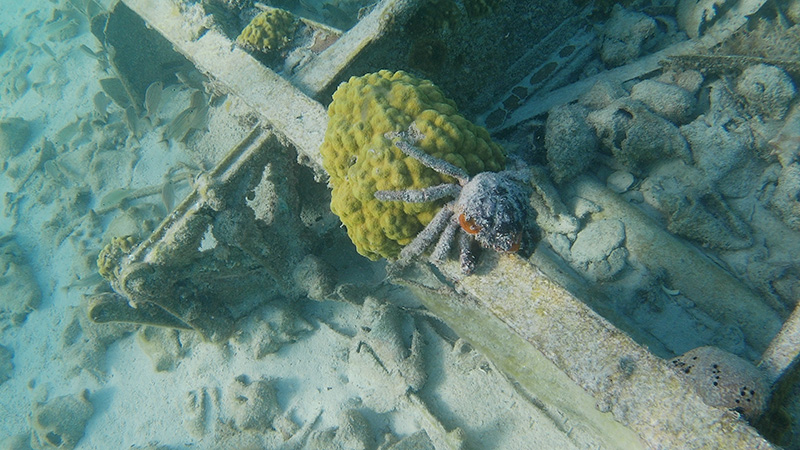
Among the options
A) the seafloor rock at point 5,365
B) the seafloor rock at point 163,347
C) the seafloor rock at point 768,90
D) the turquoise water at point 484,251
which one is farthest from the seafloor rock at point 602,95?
the seafloor rock at point 5,365

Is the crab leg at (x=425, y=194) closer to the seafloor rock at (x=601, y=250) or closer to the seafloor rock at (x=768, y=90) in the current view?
the seafloor rock at (x=601, y=250)

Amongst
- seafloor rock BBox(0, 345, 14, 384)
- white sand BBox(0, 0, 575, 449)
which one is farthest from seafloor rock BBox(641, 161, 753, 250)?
seafloor rock BBox(0, 345, 14, 384)

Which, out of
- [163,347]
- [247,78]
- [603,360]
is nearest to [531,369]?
[603,360]

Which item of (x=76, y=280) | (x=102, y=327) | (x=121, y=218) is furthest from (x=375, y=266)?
(x=76, y=280)

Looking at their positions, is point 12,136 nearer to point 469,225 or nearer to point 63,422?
point 63,422

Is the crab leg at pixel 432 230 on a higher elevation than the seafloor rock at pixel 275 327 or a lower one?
higher
